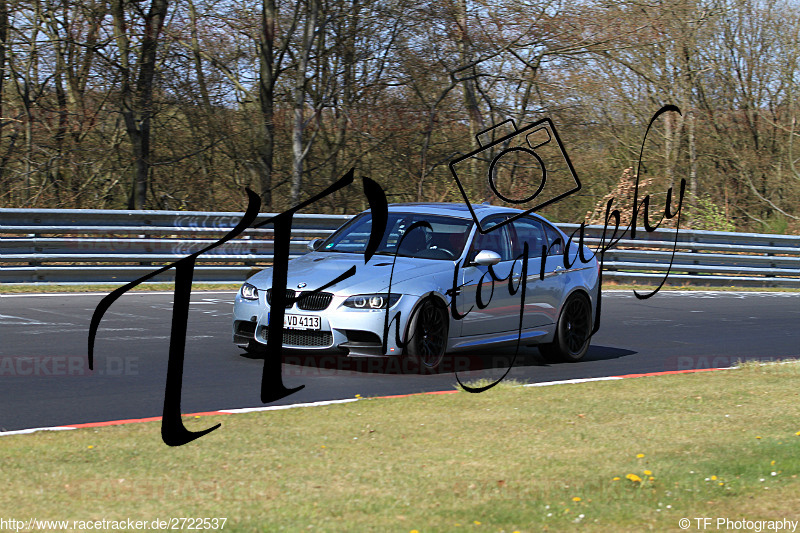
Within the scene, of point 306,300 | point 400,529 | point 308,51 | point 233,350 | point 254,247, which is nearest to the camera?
point 400,529

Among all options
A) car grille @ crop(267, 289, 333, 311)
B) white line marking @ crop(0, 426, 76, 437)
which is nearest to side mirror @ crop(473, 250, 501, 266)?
car grille @ crop(267, 289, 333, 311)

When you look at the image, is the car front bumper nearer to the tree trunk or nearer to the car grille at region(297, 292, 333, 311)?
the car grille at region(297, 292, 333, 311)

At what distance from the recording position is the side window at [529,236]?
11133mm

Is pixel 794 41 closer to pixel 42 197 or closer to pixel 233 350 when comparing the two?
pixel 42 197

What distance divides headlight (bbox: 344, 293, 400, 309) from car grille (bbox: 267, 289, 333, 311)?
203 millimetres

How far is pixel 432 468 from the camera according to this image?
19.3ft

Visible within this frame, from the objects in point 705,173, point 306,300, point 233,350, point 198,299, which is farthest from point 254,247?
point 705,173

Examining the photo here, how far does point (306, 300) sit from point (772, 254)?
17983 millimetres

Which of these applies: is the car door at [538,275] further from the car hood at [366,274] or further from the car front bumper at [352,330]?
the car front bumper at [352,330]

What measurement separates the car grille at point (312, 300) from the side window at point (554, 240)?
302 cm

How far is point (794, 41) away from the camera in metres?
34.2

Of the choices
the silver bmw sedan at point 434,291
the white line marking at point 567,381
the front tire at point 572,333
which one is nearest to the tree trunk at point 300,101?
the silver bmw sedan at point 434,291

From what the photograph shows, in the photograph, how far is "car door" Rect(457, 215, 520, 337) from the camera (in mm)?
10266

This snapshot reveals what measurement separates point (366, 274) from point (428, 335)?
0.84m
